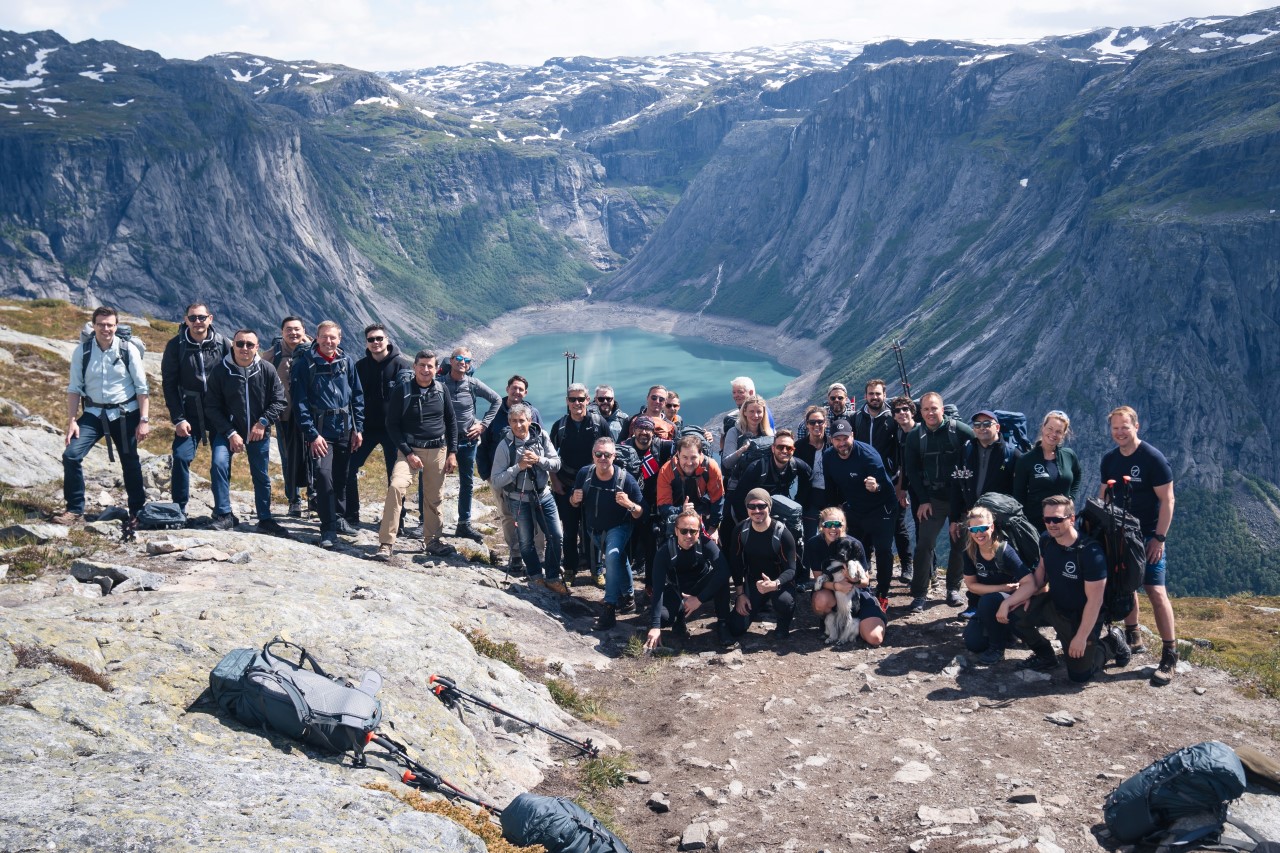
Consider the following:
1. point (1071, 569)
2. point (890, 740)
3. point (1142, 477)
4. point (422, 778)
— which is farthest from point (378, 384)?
point (1142, 477)

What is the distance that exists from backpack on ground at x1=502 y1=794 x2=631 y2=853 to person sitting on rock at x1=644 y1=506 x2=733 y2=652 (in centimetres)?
583

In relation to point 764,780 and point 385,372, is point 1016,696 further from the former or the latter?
point 385,372

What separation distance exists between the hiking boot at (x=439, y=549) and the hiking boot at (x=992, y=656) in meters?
9.26

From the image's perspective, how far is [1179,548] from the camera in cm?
14375

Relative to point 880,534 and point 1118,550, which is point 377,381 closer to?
point 880,534

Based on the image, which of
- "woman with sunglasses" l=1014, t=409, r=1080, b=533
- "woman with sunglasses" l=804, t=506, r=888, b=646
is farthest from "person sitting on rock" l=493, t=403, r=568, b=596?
"woman with sunglasses" l=1014, t=409, r=1080, b=533

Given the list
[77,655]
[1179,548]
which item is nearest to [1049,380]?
[1179,548]

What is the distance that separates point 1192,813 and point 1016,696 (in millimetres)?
3565

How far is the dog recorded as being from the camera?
547 inches

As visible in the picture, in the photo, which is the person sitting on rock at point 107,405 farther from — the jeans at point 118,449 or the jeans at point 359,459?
the jeans at point 359,459

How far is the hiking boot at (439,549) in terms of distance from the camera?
54.4ft

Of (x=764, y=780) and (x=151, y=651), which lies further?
(x=764, y=780)

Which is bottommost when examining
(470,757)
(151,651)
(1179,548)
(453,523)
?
(1179,548)

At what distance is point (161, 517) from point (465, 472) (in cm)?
561
